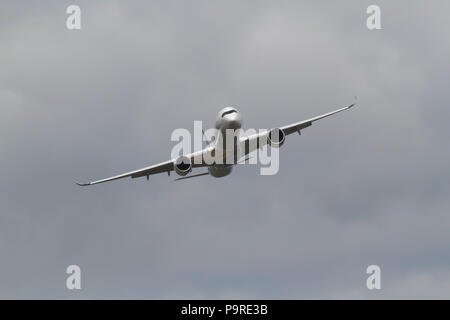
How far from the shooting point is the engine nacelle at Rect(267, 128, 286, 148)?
350 feet

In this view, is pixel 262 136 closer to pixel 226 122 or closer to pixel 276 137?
pixel 276 137

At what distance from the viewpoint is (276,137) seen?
106875 millimetres

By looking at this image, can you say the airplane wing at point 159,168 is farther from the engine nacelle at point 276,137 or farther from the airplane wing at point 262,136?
the engine nacelle at point 276,137

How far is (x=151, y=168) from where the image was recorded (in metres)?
108

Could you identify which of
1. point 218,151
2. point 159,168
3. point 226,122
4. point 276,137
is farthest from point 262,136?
point 159,168

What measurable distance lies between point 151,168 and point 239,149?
11.0m

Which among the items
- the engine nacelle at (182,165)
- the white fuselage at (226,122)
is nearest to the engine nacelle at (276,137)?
the white fuselage at (226,122)

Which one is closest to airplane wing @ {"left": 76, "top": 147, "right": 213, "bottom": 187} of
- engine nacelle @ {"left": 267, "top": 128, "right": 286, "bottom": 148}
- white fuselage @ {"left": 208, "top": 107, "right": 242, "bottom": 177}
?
white fuselage @ {"left": 208, "top": 107, "right": 242, "bottom": 177}
